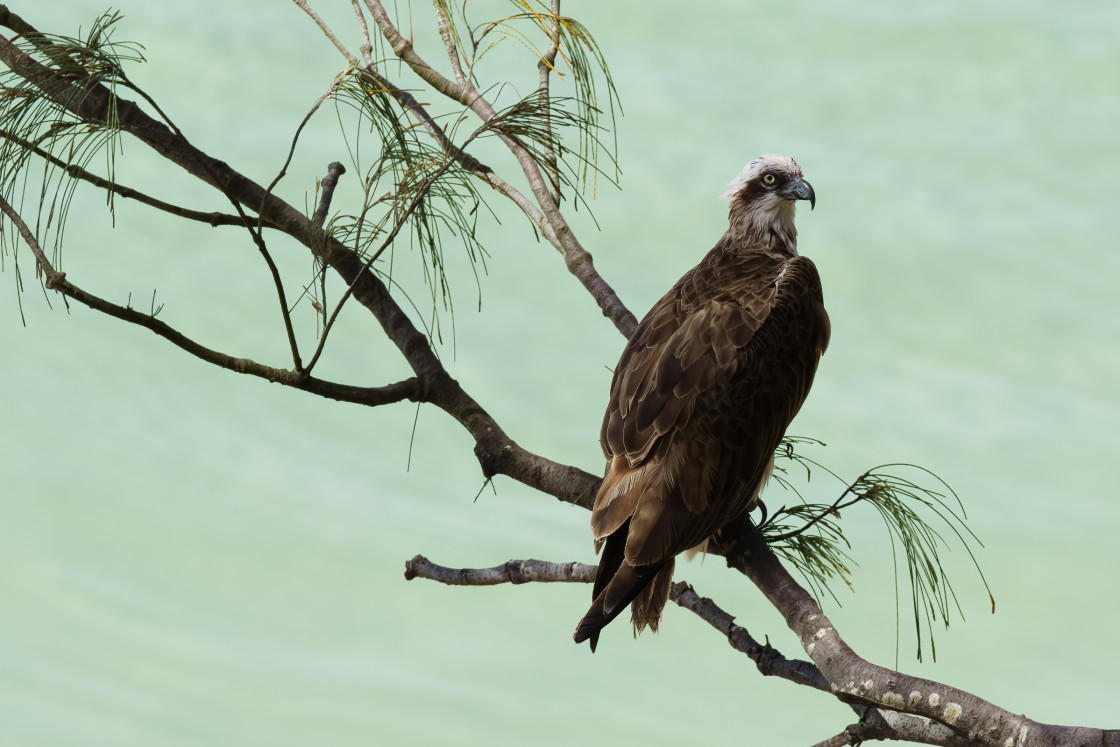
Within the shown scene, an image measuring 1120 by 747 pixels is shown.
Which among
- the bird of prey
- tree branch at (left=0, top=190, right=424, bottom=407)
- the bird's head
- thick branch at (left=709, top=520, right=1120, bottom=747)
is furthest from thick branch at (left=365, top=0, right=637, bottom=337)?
thick branch at (left=709, top=520, right=1120, bottom=747)

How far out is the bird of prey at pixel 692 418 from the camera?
2.23 m

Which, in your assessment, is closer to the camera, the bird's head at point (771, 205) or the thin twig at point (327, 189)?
the thin twig at point (327, 189)

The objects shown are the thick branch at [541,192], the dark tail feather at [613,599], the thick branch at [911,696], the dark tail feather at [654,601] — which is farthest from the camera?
the thick branch at [541,192]

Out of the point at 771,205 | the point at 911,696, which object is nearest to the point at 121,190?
the point at 771,205

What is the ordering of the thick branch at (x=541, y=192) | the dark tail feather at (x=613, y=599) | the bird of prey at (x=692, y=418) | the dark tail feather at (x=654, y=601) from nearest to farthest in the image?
1. the dark tail feather at (x=613, y=599)
2. the bird of prey at (x=692, y=418)
3. the dark tail feather at (x=654, y=601)
4. the thick branch at (x=541, y=192)

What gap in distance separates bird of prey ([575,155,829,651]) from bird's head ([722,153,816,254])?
0.33 metres

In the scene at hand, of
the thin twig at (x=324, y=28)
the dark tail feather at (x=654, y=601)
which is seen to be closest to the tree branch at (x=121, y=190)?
the thin twig at (x=324, y=28)

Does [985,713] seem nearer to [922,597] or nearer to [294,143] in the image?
[922,597]

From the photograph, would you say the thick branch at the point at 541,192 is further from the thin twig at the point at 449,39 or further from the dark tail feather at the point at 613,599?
the dark tail feather at the point at 613,599

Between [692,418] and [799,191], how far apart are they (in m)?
0.89

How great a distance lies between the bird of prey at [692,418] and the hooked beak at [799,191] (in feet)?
1.08

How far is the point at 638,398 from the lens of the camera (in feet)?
8.00

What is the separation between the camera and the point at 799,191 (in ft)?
9.74

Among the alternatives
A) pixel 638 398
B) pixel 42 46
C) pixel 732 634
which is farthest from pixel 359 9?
pixel 732 634
